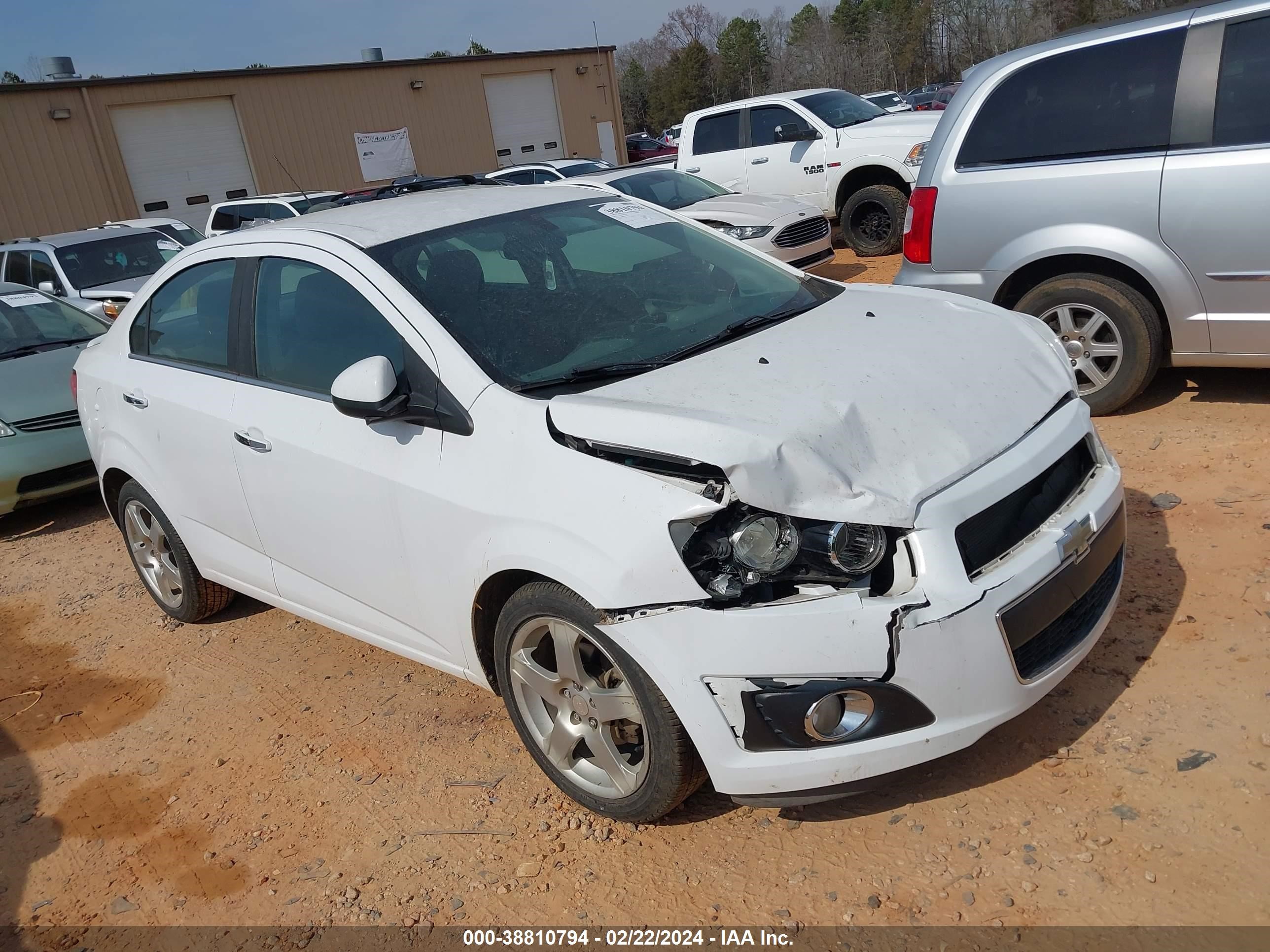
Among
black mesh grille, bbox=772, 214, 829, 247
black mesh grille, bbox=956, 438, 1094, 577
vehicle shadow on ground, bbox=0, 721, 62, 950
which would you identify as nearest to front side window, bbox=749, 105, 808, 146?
black mesh grille, bbox=772, 214, 829, 247

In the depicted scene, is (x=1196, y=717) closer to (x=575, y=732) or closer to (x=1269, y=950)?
(x=1269, y=950)

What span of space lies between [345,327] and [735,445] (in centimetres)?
160

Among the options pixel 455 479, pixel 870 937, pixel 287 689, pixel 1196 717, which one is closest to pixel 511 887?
pixel 870 937

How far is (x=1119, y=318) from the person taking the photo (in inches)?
192

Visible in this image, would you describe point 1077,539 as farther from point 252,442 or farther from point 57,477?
point 57,477

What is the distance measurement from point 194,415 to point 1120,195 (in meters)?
4.41

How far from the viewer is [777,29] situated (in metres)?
71.3

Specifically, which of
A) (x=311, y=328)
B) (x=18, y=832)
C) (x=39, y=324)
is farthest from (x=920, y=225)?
(x=39, y=324)

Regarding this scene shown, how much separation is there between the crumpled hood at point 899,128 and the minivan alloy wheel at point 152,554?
9083 mm

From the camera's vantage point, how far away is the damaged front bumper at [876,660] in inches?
90.7

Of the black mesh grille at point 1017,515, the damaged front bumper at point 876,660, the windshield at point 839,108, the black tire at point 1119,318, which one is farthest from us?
the windshield at point 839,108

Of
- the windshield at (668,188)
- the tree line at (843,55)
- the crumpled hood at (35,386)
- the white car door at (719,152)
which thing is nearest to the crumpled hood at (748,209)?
the windshield at (668,188)

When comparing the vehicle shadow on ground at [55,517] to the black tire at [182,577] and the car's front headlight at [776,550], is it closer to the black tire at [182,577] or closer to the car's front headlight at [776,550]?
the black tire at [182,577]

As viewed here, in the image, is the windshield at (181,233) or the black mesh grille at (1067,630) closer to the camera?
the black mesh grille at (1067,630)
